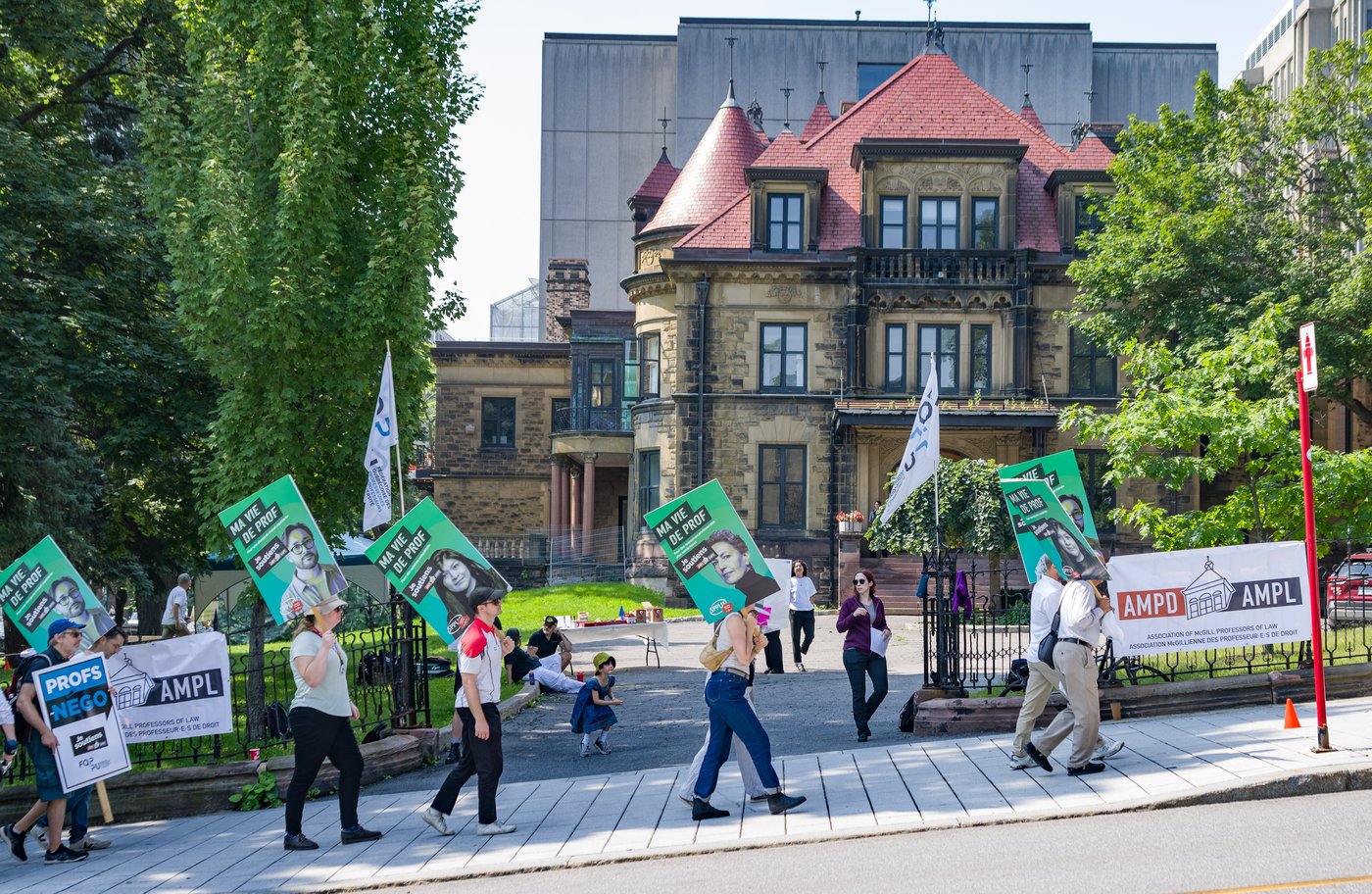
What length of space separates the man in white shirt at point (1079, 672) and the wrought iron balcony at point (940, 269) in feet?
86.3

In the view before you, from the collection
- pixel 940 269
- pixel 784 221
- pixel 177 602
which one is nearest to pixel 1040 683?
pixel 177 602

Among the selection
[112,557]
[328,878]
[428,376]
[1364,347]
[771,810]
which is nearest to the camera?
[328,878]

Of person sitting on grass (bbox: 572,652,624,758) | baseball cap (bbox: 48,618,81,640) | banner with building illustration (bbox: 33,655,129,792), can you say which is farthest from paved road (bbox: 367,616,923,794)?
baseball cap (bbox: 48,618,81,640)

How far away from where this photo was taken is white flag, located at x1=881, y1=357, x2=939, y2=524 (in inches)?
594

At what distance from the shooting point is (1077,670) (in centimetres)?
1125

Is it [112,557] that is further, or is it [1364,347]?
[1364,347]

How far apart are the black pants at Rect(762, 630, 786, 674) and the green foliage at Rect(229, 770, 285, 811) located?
32.2ft

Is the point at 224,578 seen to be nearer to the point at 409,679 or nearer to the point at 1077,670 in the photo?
the point at 409,679

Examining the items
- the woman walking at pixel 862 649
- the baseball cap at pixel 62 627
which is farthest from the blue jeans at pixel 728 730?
the baseball cap at pixel 62 627

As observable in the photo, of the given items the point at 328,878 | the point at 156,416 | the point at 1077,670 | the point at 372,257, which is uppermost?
the point at 372,257

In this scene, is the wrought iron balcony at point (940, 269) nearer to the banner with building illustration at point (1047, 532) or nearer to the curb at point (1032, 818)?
the banner with building illustration at point (1047, 532)

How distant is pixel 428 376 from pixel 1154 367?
37.6ft

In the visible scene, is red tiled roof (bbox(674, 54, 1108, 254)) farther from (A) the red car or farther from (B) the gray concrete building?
(B) the gray concrete building

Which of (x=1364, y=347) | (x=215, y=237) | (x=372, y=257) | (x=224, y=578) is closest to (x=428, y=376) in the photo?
(x=372, y=257)
